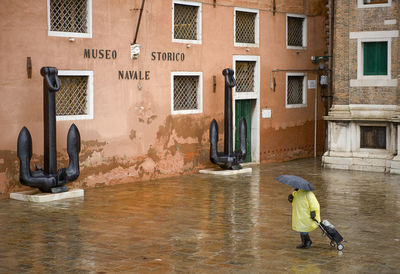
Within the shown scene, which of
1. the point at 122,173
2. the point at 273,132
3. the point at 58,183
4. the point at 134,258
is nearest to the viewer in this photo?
the point at 134,258

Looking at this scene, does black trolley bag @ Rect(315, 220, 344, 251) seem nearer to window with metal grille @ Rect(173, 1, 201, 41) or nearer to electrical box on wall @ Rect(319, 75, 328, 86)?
window with metal grille @ Rect(173, 1, 201, 41)

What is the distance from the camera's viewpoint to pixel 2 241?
10.9 meters

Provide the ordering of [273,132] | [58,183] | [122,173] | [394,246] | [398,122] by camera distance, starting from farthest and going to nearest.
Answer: [273,132] < [398,122] < [122,173] < [58,183] < [394,246]

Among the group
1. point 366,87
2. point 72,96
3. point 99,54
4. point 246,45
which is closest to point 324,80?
point 366,87

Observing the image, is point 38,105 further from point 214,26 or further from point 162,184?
point 214,26

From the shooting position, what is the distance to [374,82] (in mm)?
19625

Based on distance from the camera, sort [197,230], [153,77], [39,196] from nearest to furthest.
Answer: [197,230] → [39,196] → [153,77]

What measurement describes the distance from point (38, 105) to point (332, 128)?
8.82m

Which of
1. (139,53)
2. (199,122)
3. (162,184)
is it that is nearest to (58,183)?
(162,184)

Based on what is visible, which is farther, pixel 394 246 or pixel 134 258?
pixel 394 246

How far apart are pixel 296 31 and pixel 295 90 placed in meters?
1.89

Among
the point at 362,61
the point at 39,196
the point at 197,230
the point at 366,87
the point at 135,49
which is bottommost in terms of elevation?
the point at 197,230

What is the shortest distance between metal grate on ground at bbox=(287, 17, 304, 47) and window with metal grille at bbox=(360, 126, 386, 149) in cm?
429

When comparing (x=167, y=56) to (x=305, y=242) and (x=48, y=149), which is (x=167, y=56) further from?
(x=305, y=242)
